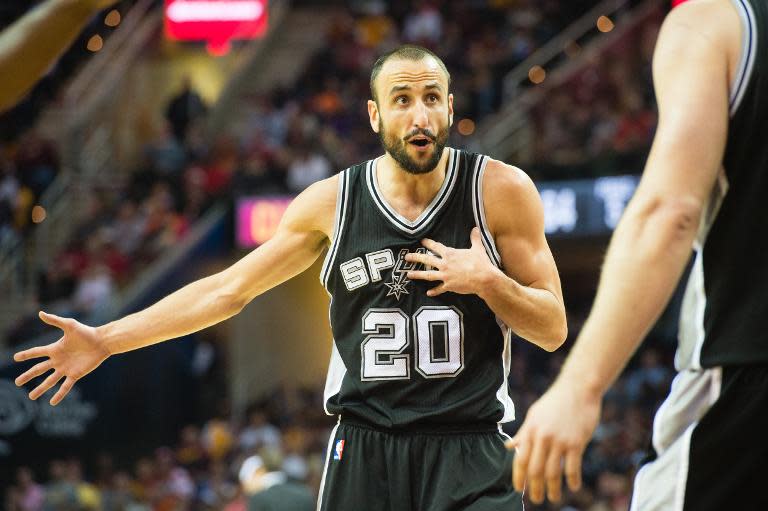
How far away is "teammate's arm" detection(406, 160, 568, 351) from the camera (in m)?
4.38

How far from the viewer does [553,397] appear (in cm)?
265

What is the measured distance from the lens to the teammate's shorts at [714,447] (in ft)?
8.96

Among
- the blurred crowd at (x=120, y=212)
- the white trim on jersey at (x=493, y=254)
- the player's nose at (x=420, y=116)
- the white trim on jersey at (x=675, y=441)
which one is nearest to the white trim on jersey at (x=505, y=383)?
the white trim on jersey at (x=493, y=254)

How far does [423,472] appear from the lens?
4645 millimetres

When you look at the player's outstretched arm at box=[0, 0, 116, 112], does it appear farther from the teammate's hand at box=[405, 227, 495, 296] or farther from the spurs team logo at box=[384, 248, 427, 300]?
the spurs team logo at box=[384, 248, 427, 300]

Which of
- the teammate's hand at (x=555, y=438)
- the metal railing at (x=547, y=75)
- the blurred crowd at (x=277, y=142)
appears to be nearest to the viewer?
the teammate's hand at (x=555, y=438)

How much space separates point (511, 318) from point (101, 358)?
5.97ft

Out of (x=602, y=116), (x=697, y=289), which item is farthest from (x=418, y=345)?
(x=602, y=116)

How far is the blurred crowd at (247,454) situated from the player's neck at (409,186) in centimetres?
778

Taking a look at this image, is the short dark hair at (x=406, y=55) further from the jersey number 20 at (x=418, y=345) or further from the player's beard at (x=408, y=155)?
the jersey number 20 at (x=418, y=345)

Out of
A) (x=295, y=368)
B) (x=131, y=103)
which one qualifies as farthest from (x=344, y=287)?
(x=131, y=103)

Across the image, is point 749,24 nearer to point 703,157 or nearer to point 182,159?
point 703,157

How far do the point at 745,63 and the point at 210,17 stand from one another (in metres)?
19.4

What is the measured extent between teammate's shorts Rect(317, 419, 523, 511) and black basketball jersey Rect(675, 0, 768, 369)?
1837 mm
